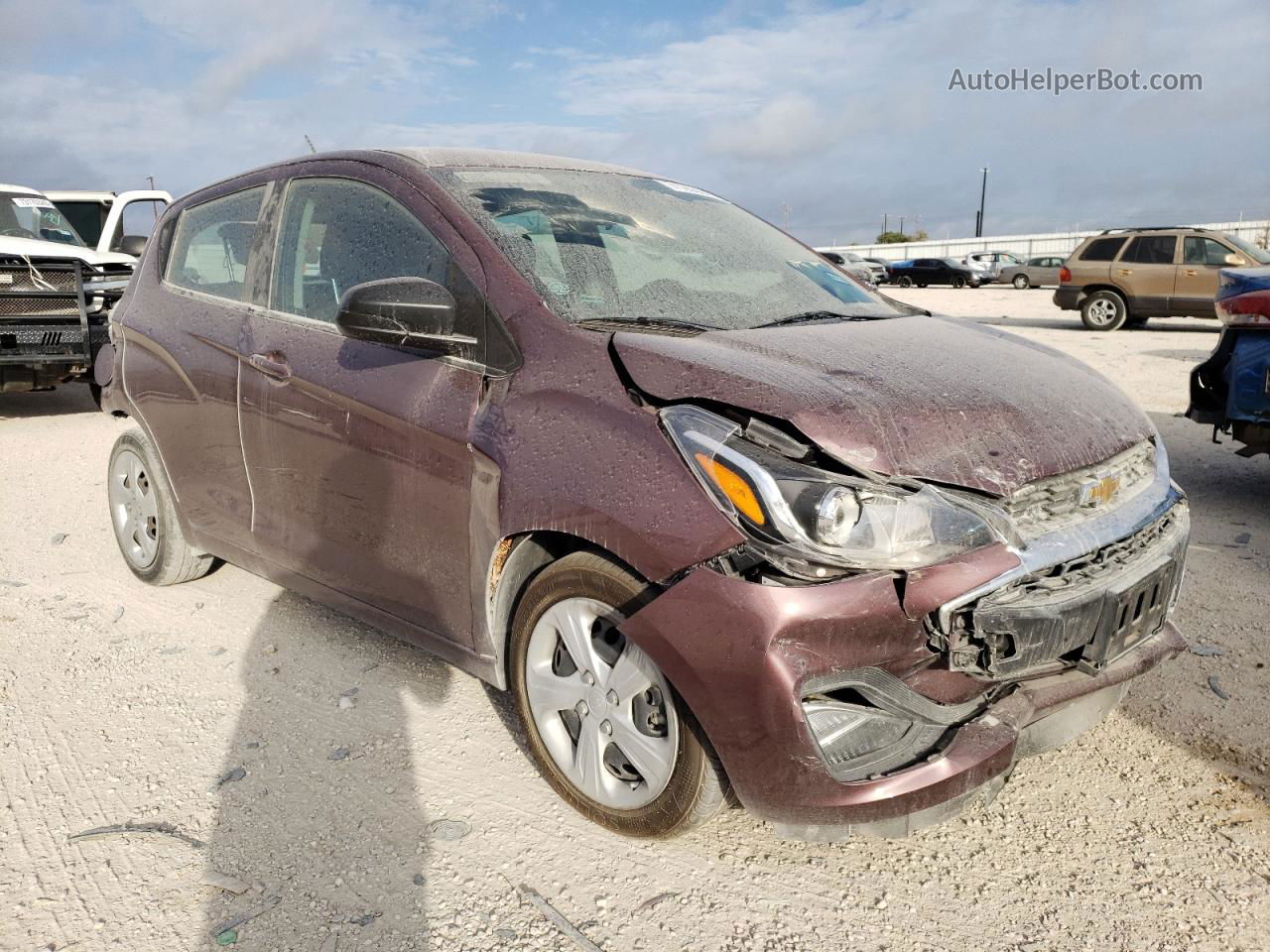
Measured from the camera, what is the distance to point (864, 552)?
2.16 metres

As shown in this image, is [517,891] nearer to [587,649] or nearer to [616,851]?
[616,851]

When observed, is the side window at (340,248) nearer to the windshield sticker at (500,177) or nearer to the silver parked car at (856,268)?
the windshield sticker at (500,177)

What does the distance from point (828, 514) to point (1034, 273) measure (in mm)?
37035

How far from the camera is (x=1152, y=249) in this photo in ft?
→ 54.7

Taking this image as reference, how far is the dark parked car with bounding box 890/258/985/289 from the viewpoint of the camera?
39.1 meters

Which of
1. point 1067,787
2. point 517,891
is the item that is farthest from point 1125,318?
point 517,891

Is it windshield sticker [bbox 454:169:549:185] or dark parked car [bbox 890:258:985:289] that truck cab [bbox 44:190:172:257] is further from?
dark parked car [bbox 890:258:985:289]

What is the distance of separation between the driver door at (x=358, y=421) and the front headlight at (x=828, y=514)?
861 millimetres

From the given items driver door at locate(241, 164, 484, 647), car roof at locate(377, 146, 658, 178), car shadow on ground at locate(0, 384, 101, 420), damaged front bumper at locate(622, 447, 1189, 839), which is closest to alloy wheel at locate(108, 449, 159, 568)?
→ driver door at locate(241, 164, 484, 647)

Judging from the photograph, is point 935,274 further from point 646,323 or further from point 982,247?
point 646,323

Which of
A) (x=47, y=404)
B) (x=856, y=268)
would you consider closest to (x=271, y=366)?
(x=47, y=404)

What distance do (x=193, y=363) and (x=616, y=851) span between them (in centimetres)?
251

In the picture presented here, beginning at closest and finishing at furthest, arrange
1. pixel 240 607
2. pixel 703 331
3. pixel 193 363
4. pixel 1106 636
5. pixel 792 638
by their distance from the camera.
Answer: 1. pixel 792 638
2. pixel 1106 636
3. pixel 703 331
4. pixel 193 363
5. pixel 240 607

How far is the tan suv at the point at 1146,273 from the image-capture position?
53.1 feet
